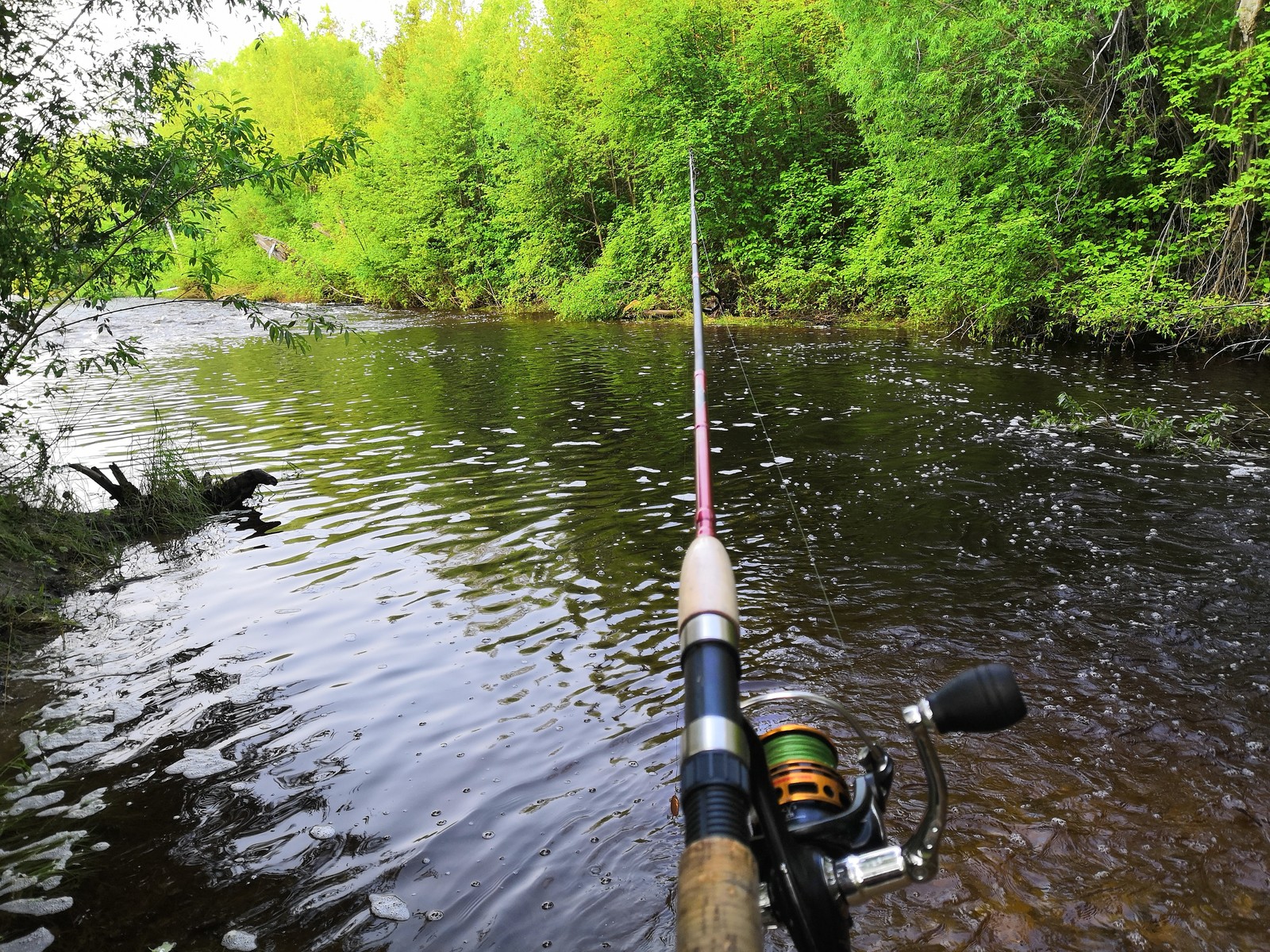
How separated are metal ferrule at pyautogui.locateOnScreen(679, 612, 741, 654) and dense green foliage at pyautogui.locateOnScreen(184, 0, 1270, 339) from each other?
15.7m

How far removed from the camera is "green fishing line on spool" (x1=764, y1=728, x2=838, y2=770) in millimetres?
2207

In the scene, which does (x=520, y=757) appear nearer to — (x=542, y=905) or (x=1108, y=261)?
(x=542, y=905)

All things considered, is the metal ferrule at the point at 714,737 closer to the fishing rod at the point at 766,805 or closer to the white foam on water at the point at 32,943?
the fishing rod at the point at 766,805

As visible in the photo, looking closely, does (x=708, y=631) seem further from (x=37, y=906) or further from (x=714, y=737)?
(x=37, y=906)

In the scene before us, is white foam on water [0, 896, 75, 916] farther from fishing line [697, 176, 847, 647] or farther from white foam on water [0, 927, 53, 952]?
fishing line [697, 176, 847, 647]

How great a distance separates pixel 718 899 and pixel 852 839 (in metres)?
0.85

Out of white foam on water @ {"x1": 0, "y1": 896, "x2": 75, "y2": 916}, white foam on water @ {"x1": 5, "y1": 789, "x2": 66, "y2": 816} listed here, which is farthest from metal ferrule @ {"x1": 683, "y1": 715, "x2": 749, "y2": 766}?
white foam on water @ {"x1": 5, "y1": 789, "x2": 66, "y2": 816}

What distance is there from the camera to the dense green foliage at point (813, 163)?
14.7 meters

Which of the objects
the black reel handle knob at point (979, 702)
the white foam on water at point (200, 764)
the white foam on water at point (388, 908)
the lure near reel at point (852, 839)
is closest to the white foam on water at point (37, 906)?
the white foam on water at point (200, 764)

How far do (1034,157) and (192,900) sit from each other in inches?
726

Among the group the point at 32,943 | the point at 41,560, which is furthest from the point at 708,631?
the point at 41,560

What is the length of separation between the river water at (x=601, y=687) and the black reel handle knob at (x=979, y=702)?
6.83 feet

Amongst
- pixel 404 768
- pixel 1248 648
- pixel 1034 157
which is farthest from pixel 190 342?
pixel 1248 648

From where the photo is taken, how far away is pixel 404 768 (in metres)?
4.55
